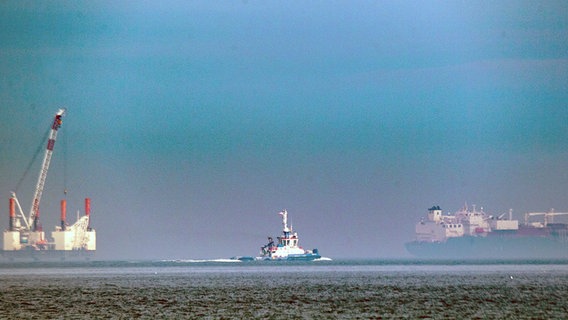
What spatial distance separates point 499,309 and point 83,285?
73.0 m

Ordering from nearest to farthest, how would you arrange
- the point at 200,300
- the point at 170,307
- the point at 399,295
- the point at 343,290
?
the point at 170,307 → the point at 200,300 → the point at 399,295 → the point at 343,290

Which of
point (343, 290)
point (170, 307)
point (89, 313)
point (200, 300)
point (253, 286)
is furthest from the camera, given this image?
point (253, 286)

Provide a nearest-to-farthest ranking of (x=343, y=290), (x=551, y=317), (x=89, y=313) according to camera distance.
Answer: (x=551, y=317) → (x=89, y=313) → (x=343, y=290)

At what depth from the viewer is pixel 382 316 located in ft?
278

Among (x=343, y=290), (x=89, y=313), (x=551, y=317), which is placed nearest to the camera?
(x=551, y=317)

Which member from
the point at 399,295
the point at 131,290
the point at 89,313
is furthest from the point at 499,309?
the point at 131,290

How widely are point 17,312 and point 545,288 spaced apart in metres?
65.9

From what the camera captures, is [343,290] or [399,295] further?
[343,290]

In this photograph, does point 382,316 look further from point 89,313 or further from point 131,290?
point 131,290

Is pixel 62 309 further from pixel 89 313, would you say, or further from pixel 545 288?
pixel 545 288

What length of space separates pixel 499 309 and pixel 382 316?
13077 mm

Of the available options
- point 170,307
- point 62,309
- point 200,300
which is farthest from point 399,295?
point 62,309

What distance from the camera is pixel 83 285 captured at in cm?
14925

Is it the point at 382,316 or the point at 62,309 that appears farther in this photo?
the point at 62,309
